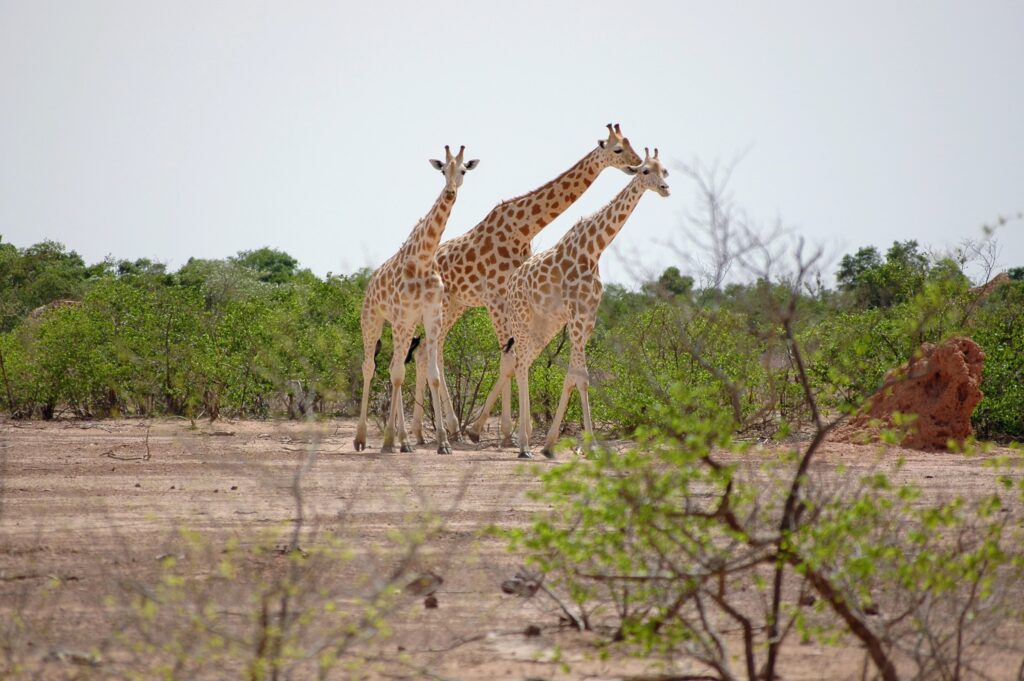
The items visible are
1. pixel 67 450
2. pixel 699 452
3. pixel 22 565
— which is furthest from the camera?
pixel 67 450

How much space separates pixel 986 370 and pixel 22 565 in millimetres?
10583

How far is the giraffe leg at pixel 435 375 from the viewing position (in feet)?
38.4

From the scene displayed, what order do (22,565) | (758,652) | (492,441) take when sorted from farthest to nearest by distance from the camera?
(492,441), (22,565), (758,652)

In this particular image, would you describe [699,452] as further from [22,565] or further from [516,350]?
[516,350]

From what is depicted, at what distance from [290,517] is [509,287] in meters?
5.82

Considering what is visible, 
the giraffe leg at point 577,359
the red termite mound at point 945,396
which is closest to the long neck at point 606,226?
the giraffe leg at point 577,359

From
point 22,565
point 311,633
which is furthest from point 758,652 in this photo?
point 22,565

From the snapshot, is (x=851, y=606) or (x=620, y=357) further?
(x=620, y=357)

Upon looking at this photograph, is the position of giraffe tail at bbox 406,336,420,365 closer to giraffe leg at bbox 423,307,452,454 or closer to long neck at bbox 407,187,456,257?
giraffe leg at bbox 423,307,452,454

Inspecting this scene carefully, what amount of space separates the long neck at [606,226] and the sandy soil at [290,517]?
210 cm

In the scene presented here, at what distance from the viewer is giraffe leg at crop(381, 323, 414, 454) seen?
11930 mm

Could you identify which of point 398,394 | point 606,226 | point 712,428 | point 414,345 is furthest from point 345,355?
point 712,428

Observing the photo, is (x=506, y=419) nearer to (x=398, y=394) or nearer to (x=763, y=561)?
(x=398, y=394)

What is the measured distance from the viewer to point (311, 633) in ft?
15.0
